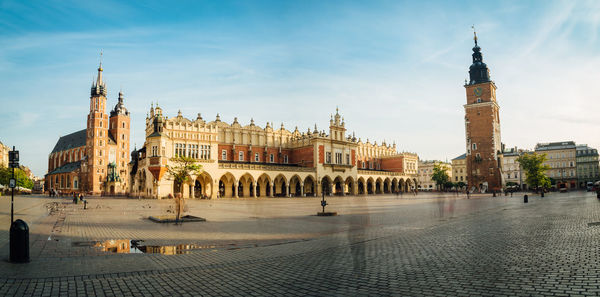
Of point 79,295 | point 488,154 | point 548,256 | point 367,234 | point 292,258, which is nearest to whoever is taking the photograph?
point 79,295

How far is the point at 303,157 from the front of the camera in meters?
59.7

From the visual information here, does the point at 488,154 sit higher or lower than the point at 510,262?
higher

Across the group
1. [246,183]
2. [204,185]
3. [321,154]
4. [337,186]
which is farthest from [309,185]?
[204,185]

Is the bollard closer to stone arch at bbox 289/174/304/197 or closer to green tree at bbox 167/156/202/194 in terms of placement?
green tree at bbox 167/156/202/194

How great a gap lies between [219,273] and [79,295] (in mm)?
2359

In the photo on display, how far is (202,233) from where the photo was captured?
12.7m

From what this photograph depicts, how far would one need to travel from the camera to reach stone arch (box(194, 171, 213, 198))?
1767 inches

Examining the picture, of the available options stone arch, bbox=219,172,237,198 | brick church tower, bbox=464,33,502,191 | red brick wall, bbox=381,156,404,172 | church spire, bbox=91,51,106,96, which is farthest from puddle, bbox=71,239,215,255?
church spire, bbox=91,51,106,96

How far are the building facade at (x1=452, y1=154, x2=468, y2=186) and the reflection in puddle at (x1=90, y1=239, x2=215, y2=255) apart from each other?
109 m

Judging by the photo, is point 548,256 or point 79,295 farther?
point 548,256

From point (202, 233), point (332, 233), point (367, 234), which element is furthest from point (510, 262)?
point (202, 233)

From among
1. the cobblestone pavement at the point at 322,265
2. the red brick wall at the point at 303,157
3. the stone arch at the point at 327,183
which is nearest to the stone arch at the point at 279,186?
the red brick wall at the point at 303,157

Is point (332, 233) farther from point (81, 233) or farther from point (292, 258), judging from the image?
point (81, 233)

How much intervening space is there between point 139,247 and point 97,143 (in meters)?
89.0
